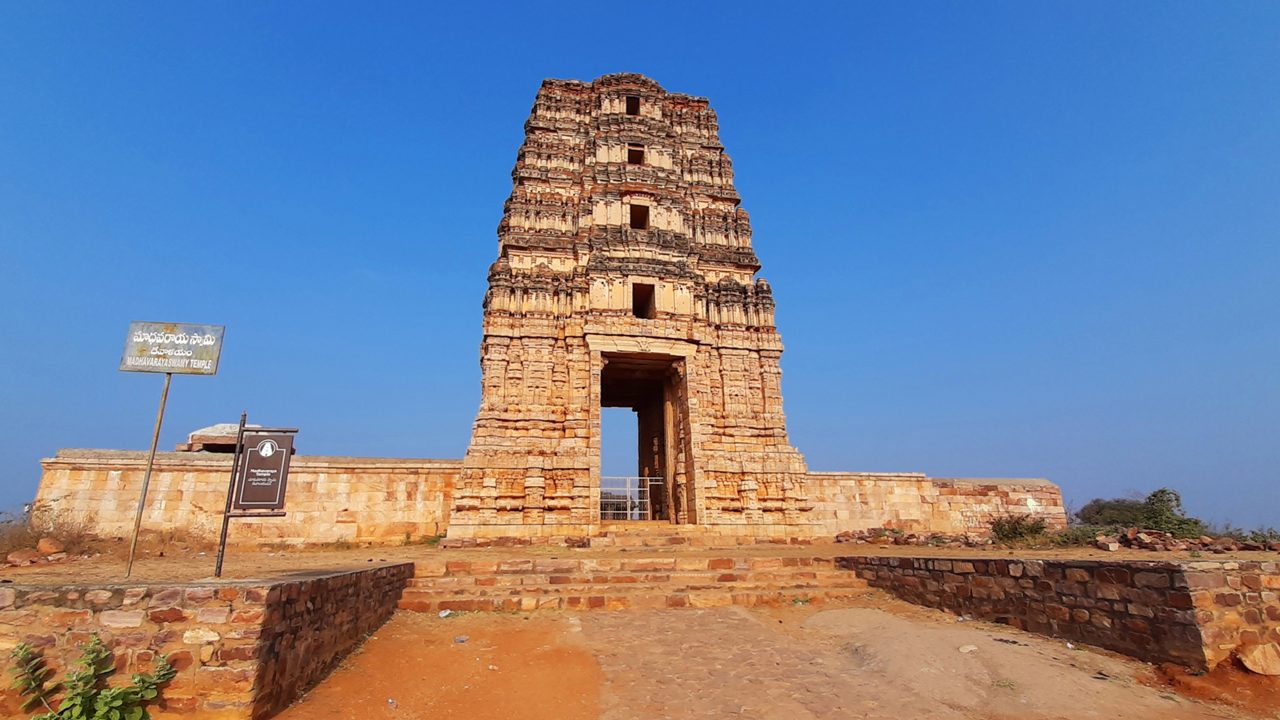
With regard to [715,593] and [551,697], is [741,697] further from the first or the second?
[715,593]

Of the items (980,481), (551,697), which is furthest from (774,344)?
(551,697)

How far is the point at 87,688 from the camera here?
4773 millimetres

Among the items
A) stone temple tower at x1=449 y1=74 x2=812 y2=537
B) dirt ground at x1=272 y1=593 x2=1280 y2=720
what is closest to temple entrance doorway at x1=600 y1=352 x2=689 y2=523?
stone temple tower at x1=449 y1=74 x2=812 y2=537

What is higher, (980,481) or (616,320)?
(616,320)

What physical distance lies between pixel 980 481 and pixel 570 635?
640 inches

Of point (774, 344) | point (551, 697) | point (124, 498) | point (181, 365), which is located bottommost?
point (551, 697)

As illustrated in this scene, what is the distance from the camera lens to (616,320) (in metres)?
18.3

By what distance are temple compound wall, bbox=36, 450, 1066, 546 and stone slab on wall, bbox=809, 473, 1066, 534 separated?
32 millimetres

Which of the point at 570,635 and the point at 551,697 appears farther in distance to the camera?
the point at 570,635

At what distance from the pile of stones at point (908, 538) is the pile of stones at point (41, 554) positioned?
1934 cm

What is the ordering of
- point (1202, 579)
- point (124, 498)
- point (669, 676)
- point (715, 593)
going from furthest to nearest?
point (124, 498) < point (715, 593) < point (669, 676) < point (1202, 579)

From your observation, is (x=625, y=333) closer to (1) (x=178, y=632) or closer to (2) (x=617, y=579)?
(2) (x=617, y=579)

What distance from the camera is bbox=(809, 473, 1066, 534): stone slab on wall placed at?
60.0ft

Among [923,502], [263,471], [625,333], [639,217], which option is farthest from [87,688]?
[923,502]
